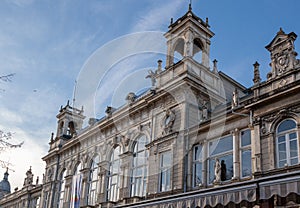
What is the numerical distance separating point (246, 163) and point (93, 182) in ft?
48.3

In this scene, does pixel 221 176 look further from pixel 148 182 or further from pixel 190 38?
pixel 190 38

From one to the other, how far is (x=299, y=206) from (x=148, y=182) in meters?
9.96

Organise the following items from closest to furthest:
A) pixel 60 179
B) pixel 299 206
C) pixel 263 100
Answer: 1. pixel 299 206
2. pixel 263 100
3. pixel 60 179

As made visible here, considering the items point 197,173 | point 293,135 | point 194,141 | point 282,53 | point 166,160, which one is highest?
point 282,53

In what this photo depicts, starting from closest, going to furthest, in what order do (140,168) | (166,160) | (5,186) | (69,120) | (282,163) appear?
1. (282,163)
2. (166,160)
3. (140,168)
4. (69,120)
5. (5,186)

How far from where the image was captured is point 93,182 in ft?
94.0

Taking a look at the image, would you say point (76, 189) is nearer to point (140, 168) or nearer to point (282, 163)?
point (140, 168)

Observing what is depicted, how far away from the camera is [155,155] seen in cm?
2208

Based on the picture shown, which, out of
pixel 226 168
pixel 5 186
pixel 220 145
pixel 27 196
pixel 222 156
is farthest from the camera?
pixel 5 186

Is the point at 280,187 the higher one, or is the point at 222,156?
the point at 222,156

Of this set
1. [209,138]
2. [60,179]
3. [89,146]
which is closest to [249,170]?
[209,138]

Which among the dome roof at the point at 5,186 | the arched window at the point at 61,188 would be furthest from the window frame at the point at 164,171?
the dome roof at the point at 5,186

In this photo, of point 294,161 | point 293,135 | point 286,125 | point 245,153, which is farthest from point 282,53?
point 294,161

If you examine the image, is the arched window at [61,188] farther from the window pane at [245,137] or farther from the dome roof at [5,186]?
the dome roof at [5,186]
